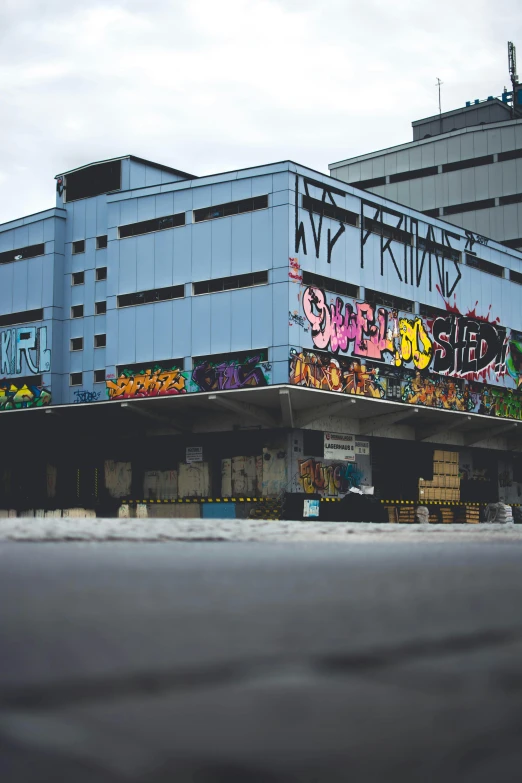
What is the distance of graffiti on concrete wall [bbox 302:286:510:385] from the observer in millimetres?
26797

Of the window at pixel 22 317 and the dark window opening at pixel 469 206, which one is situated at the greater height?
the dark window opening at pixel 469 206

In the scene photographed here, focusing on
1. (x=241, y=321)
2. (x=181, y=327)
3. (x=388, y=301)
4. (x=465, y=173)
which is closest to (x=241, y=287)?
(x=241, y=321)

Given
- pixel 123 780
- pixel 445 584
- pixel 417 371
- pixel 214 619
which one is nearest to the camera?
pixel 123 780

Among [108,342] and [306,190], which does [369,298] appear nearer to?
[306,190]

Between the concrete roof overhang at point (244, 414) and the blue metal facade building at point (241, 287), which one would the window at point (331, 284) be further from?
the concrete roof overhang at point (244, 414)

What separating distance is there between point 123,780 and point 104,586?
0.50ft

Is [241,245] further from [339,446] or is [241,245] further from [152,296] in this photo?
[339,446]

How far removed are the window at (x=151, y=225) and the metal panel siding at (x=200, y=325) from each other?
2.80 metres

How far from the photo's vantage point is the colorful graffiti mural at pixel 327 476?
26328 millimetres

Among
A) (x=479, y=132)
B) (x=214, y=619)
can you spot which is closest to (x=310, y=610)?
(x=214, y=619)

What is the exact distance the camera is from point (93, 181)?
32594 mm

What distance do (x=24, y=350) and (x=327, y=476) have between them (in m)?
12.1

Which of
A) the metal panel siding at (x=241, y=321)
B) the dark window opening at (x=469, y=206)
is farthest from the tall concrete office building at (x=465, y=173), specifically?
the metal panel siding at (x=241, y=321)

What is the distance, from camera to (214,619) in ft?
1.99
